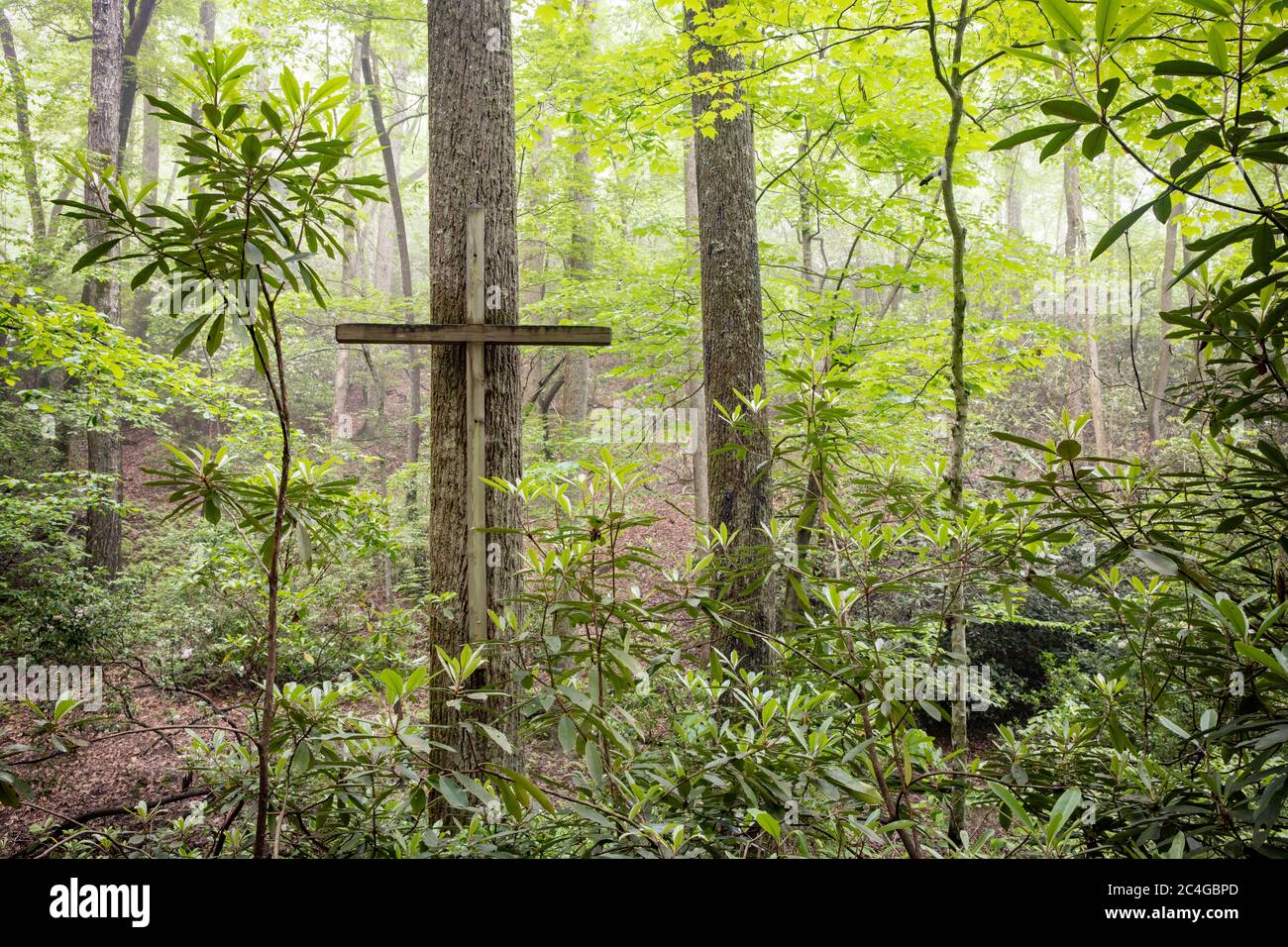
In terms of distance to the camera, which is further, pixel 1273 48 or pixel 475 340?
pixel 475 340

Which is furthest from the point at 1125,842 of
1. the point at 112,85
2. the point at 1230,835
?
the point at 112,85

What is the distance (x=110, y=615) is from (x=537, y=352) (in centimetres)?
536

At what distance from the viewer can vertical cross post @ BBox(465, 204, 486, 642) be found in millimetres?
2539

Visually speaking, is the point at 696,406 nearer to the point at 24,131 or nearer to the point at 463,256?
the point at 463,256

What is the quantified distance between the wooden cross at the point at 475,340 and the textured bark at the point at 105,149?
7745 millimetres

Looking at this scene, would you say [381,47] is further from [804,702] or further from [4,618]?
[804,702]

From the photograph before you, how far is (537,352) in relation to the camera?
9141 mm

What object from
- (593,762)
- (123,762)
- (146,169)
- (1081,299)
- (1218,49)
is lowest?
(123,762)

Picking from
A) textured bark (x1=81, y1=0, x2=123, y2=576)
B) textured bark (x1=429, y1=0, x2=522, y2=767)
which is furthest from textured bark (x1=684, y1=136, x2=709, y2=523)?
textured bark (x1=81, y1=0, x2=123, y2=576)

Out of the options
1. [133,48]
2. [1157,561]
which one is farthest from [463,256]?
[133,48]

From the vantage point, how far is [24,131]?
31.8 ft

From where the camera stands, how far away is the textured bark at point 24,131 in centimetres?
721

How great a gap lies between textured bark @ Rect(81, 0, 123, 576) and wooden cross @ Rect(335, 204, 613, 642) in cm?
775

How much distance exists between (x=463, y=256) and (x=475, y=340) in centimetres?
47
